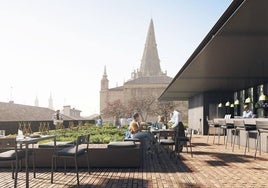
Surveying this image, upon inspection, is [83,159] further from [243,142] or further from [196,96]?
[196,96]

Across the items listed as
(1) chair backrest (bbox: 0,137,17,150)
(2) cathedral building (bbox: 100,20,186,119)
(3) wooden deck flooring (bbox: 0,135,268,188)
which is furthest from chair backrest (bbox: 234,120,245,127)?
(2) cathedral building (bbox: 100,20,186,119)

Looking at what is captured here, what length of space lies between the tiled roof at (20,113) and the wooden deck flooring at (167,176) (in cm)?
3550

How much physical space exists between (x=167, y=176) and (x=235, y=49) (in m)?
4.74

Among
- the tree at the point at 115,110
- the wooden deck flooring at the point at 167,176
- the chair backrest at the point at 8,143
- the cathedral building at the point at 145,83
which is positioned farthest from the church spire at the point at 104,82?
the chair backrest at the point at 8,143

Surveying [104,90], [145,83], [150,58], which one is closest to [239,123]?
[145,83]

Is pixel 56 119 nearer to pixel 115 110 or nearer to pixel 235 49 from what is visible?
pixel 235 49

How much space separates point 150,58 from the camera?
11869 cm

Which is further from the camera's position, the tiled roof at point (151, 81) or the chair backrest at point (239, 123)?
the tiled roof at point (151, 81)

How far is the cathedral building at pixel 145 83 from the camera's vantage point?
89188mm

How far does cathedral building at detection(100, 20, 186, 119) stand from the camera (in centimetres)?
8919

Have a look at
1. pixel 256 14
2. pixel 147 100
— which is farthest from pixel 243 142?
pixel 147 100

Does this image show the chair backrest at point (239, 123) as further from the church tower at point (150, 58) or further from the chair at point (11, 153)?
the church tower at point (150, 58)

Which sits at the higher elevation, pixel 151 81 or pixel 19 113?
pixel 151 81

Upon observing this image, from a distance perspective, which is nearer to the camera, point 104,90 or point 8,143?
point 8,143
